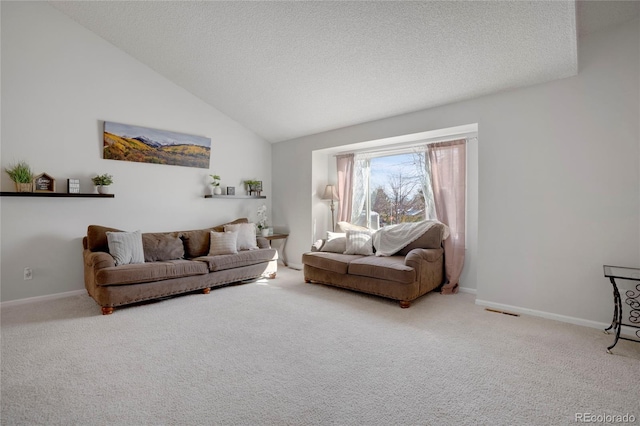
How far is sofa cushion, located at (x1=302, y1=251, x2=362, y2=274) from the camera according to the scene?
419 cm

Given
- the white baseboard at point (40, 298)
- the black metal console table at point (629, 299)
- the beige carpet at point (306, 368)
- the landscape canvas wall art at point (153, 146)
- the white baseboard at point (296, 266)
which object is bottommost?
the beige carpet at point (306, 368)

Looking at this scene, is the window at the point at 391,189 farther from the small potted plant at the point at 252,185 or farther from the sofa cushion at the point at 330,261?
the small potted plant at the point at 252,185

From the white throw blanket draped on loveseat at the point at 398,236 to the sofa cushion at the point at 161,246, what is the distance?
9.41 ft

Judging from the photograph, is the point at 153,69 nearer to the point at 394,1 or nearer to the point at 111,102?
the point at 111,102

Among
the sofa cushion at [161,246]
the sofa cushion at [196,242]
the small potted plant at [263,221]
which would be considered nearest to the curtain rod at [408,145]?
the small potted plant at [263,221]

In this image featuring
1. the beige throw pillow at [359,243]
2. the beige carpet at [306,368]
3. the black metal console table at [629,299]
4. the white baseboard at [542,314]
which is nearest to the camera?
the beige carpet at [306,368]

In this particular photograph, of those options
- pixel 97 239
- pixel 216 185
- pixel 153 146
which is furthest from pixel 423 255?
pixel 153 146

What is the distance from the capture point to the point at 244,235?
5.03m

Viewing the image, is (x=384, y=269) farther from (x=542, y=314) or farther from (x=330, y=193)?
(x=330, y=193)

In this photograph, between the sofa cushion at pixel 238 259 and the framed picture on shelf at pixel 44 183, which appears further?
the sofa cushion at pixel 238 259

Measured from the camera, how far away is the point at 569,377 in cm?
214

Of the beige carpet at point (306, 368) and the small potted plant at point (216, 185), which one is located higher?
the small potted plant at point (216, 185)

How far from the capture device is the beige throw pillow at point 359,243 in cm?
455

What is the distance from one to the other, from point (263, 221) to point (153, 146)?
2.19 m
